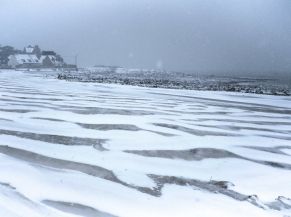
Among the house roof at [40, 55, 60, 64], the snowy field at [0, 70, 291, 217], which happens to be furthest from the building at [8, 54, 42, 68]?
the snowy field at [0, 70, 291, 217]

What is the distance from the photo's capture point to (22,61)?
3949 inches

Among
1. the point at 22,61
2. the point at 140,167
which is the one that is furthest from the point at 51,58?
the point at 140,167

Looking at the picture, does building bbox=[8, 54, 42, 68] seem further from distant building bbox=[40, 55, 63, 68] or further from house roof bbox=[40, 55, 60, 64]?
house roof bbox=[40, 55, 60, 64]

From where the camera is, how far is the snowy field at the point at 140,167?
219 inches

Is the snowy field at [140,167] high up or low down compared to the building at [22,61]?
down

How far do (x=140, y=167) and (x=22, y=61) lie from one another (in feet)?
328

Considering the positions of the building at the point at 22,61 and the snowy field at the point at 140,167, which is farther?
the building at the point at 22,61

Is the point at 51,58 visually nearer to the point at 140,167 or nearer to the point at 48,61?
the point at 48,61

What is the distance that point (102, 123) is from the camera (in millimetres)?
12039

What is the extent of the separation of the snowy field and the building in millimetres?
91796

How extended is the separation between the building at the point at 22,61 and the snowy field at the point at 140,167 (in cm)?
9180

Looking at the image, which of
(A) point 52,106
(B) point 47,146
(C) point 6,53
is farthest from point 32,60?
(B) point 47,146

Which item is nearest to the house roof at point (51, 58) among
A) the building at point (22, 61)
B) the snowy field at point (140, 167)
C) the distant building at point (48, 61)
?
the distant building at point (48, 61)

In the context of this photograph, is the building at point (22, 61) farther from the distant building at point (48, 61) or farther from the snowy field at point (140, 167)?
the snowy field at point (140, 167)
